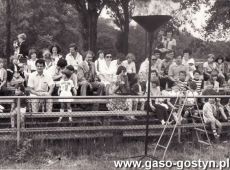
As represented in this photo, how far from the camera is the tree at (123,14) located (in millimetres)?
25420

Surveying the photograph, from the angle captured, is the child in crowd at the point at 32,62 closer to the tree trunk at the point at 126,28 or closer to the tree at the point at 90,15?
the tree at the point at 90,15

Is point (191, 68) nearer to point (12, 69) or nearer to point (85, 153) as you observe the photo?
point (12, 69)

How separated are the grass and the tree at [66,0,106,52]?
44.7 feet

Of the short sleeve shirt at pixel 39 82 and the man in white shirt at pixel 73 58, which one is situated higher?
the man in white shirt at pixel 73 58

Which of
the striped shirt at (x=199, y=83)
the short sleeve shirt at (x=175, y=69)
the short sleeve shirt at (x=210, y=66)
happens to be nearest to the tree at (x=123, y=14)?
the short sleeve shirt at (x=210, y=66)

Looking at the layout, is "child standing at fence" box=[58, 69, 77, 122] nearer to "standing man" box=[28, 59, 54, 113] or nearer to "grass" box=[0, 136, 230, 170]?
"standing man" box=[28, 59, 54, 113]

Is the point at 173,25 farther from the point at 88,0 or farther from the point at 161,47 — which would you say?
the point at 161,47

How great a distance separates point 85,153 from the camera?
8.98m

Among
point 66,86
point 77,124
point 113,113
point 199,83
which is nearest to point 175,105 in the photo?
point 113,113

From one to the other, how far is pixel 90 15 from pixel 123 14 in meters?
5.74

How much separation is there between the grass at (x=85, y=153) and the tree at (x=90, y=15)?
1362 cm

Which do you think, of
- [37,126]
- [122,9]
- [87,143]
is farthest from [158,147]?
[122,9]

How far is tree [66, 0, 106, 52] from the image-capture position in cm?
2289

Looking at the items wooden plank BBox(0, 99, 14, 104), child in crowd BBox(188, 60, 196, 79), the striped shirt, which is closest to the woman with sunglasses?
the striped shirt
